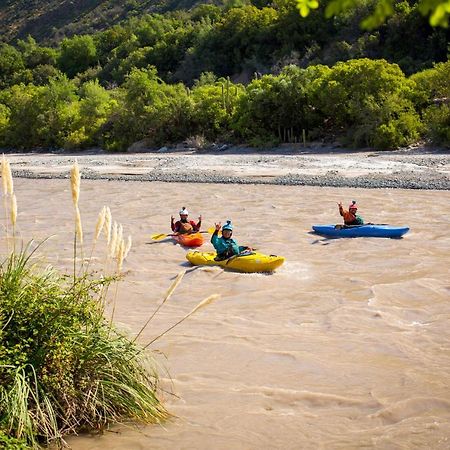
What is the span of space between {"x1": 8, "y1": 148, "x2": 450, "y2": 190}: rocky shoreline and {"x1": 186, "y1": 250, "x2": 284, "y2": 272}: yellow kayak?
28.8 feet

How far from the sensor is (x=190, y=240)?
435 inches

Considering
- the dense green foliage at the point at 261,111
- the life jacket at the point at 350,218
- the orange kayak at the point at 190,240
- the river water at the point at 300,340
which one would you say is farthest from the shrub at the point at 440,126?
the orange kayak at the point at 190,240

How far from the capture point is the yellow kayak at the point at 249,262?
899cm

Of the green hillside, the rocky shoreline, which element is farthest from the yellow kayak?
the green hillside

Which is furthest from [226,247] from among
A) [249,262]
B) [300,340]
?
[300,340]

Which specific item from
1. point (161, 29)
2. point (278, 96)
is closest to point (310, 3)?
point (278, 96)

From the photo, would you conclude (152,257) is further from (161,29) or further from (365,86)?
(161,29)

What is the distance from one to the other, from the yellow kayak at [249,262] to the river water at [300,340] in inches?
6.0

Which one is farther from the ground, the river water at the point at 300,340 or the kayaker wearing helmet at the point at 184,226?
the kayaker wearing helmet at the point at 184,226

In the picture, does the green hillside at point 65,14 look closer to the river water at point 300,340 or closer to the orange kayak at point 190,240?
the orange kayak at point 190,240

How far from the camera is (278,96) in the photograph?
1061 inches

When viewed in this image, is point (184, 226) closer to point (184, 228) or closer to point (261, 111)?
point (184, 228)

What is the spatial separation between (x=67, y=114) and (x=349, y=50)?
667 inches

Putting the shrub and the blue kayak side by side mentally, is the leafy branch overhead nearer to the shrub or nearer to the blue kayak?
the blue kayak
